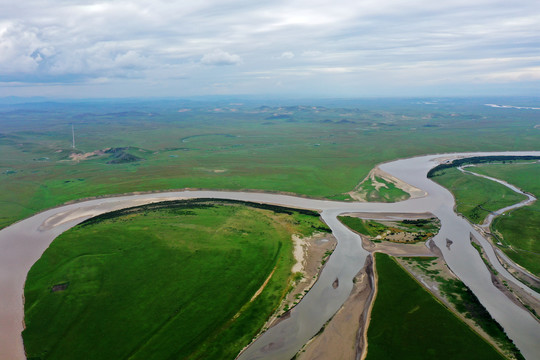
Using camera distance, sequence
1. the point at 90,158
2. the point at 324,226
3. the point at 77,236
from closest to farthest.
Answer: the point at 77,236 < the point at 324,226 < the point at 90,158

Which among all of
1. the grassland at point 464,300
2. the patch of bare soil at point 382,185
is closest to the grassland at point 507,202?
the patch of bare soil at point 382,185

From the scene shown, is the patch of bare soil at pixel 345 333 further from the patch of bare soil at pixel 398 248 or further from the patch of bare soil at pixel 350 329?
the patch of bare soil at pixel 398 248

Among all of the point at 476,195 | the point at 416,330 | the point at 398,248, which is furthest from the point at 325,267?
the point at 476,195

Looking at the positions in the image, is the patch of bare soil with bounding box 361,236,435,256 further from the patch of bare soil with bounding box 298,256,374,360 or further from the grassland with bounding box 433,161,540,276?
the grassland with bounding box 433,161,540,276

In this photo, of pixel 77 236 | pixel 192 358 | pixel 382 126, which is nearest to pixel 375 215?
pixel 192 358

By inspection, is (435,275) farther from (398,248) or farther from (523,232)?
(523,232)

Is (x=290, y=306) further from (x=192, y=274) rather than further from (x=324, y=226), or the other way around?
(x=324, y=226)
